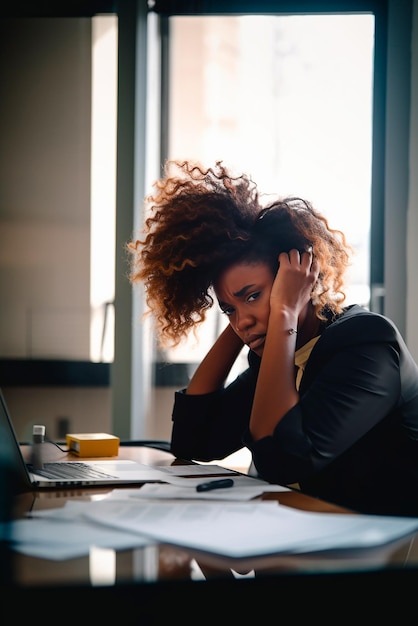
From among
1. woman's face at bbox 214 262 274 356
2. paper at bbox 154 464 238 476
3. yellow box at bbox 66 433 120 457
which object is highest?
woman's face at bbox 214 262 274 356

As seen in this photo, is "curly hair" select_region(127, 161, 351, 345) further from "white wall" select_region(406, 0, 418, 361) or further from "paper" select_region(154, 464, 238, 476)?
"white wall" select_region(406, 0, 418, 361)

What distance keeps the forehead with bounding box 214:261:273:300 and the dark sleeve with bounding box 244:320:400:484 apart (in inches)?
10.5

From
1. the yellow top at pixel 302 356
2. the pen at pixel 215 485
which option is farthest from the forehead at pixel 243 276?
the pen at pixel 215 485

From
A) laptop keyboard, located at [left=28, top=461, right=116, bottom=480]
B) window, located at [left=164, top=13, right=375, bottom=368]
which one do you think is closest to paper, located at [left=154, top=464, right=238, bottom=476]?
laptop keyboard, located at [left=28, top=461, right=116, bottom=480]

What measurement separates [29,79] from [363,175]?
1632 mm

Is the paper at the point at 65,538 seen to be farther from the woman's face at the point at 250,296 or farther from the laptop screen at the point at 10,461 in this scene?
the woman's face at the point at 250,296

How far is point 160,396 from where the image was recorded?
11.8 feet

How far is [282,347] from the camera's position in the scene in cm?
153

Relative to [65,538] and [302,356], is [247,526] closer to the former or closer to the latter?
[65,538]

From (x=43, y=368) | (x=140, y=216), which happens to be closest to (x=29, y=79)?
(x=140, y=216)

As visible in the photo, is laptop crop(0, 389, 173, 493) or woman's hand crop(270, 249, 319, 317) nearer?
laptop crop(0, 389, 173, 493)

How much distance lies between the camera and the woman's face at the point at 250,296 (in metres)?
1.67

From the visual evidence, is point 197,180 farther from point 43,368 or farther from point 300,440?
point 43,368

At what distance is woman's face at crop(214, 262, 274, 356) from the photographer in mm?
1668
